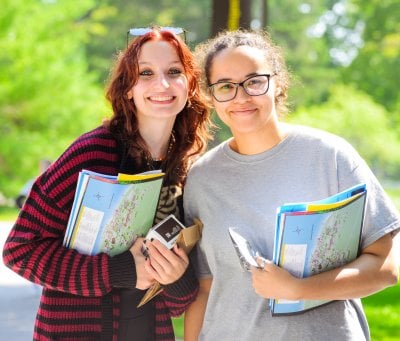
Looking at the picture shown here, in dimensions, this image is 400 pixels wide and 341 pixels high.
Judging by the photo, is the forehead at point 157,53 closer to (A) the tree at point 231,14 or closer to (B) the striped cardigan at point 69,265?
(B) the striped cardigan at point 69,265

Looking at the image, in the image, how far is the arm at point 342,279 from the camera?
251 centimetres

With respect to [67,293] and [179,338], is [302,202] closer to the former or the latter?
[67,293]

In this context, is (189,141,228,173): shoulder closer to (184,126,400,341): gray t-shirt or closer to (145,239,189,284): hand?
(184,126,400,341): gray t-shirt

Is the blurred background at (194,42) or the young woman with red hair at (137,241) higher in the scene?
the young woman with red hair at (137,241)

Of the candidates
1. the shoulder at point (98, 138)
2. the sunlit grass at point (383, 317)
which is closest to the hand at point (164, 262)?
the shoulder at point (98, 138)

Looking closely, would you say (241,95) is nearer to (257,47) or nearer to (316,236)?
(257,47)

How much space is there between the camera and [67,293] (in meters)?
3.07

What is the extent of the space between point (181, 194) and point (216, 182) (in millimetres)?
329

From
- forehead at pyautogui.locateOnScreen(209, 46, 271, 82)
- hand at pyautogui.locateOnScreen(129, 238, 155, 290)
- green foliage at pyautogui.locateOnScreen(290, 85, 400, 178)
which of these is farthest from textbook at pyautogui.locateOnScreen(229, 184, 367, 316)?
green foliage at pyautogui.locateOnScreen(290, 85, 400, 178)

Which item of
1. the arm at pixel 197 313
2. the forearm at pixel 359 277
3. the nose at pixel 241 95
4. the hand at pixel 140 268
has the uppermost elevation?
the nose at pixel 241 95

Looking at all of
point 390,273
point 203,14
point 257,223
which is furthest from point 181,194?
point 203,14

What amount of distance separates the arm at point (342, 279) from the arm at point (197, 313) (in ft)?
1.83

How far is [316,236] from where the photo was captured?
2518 millimetres

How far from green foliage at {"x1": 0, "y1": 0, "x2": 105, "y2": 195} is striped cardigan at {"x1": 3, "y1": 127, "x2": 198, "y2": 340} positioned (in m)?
22.2
